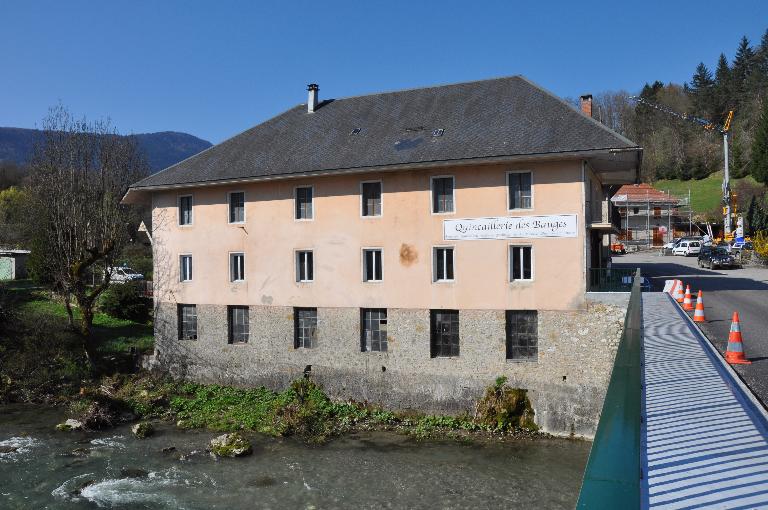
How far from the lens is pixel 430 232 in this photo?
19031mm

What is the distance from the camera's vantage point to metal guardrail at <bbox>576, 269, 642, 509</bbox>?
7.73 ft

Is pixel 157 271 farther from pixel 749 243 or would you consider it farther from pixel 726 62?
pixel 726 62

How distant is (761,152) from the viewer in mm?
63000

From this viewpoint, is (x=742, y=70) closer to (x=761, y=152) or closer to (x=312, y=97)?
(x=761, y=152)

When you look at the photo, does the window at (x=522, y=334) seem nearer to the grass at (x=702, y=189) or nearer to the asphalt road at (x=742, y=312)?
the asphalt road at (x=742, y=312)

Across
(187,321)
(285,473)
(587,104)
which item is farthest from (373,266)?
(587,104)

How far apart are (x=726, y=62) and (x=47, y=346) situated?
315ft

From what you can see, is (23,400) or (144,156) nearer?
(23,400)

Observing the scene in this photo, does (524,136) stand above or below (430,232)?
above

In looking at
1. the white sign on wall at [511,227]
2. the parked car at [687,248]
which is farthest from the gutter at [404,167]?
the parked car at [687,248]

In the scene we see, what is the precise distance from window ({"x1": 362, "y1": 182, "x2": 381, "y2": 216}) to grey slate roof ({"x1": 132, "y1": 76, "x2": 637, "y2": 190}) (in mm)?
874

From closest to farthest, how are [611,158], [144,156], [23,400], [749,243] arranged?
[611,158], [23,400], [749,243], [144,156]

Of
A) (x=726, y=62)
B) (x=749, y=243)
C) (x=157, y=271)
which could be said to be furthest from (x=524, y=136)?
(x=726, y=62)

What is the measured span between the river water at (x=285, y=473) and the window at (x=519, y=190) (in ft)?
23.5
